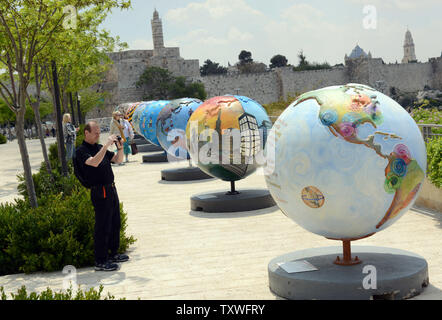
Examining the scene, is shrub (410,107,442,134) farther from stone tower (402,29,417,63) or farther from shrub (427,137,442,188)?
stone tower (402,29,417,63)

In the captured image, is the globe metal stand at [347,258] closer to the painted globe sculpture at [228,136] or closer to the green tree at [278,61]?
the painted globe sculpture at [228,136]

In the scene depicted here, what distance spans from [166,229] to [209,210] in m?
1.23

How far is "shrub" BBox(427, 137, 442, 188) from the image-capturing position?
8367 mm

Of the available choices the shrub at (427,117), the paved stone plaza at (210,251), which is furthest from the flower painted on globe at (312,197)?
the shrub at (427,117)

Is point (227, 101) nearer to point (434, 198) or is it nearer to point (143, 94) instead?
point (434, 198)

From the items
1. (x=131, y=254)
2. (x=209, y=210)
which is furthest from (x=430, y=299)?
(x=209, y=210)

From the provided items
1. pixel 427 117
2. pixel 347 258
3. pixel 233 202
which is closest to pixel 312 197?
pixel 347 258

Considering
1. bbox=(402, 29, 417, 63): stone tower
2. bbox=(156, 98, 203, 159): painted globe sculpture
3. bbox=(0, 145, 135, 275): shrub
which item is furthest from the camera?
bbox=(402, 29, 417, 63): stone tower

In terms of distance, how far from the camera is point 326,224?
5281 mm

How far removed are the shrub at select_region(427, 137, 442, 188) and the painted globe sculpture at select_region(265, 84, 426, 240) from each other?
3240 millimetres

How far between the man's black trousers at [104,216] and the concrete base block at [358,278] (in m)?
2.04

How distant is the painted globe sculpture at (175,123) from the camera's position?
579 inches

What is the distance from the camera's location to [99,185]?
6.76 meters

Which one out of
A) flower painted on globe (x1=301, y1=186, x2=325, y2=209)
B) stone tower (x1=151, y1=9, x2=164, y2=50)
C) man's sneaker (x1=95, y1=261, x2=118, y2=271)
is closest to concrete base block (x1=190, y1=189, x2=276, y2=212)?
man's sneaker (x1=95, y1=261, x2=118, y2=271)
